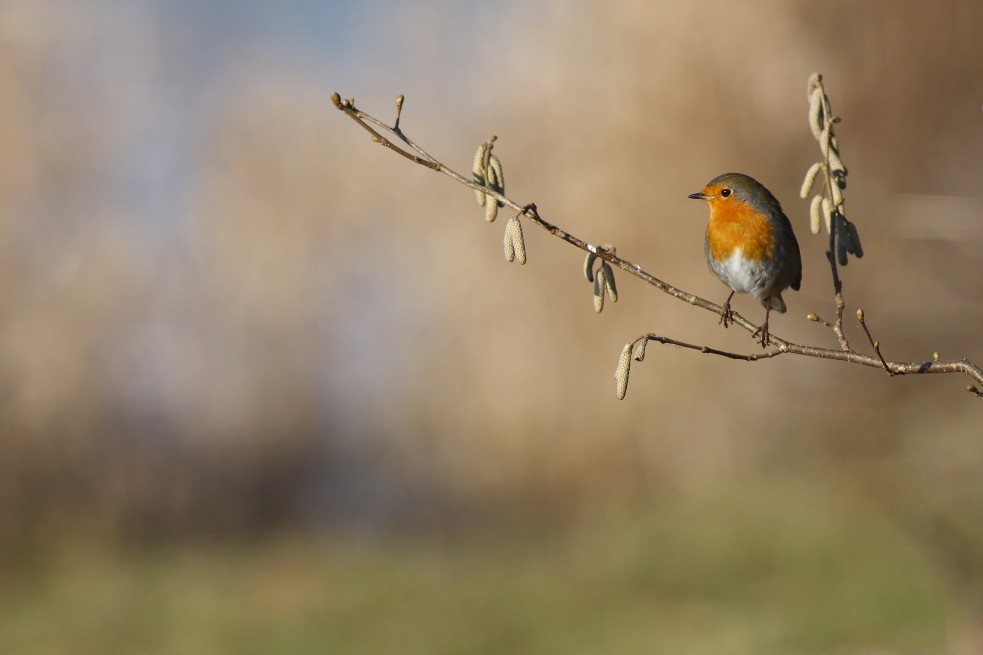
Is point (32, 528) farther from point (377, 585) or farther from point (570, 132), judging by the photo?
point (570, 132)

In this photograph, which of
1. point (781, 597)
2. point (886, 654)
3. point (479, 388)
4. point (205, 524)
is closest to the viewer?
point (886, 654)

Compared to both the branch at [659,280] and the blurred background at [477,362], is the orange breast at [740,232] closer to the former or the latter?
the branch at [659,280]

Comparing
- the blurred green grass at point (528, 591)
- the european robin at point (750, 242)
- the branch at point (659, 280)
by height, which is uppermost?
the european robin at point (750, 242)

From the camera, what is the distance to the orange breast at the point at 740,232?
3039 millimetres

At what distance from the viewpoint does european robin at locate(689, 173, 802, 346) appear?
9.98 ft

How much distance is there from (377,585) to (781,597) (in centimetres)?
299

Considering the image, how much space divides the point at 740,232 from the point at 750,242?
4cm

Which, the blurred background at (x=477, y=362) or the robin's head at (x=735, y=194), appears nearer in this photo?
the robin's head at (x=735, y=194)

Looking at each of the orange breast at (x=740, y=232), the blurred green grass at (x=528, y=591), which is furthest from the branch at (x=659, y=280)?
the blurred green grass at (x=528, y=591)

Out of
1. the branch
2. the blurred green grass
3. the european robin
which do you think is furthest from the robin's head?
the blurred green grass

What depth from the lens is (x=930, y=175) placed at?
7770 millimetres

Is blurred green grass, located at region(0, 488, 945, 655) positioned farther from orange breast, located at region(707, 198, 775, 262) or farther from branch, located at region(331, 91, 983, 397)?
branch, located at region(331, 91, 983, 397)

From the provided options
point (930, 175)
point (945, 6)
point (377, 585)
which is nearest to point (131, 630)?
point (377, 585)

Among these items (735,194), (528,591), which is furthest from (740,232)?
(528,591)
